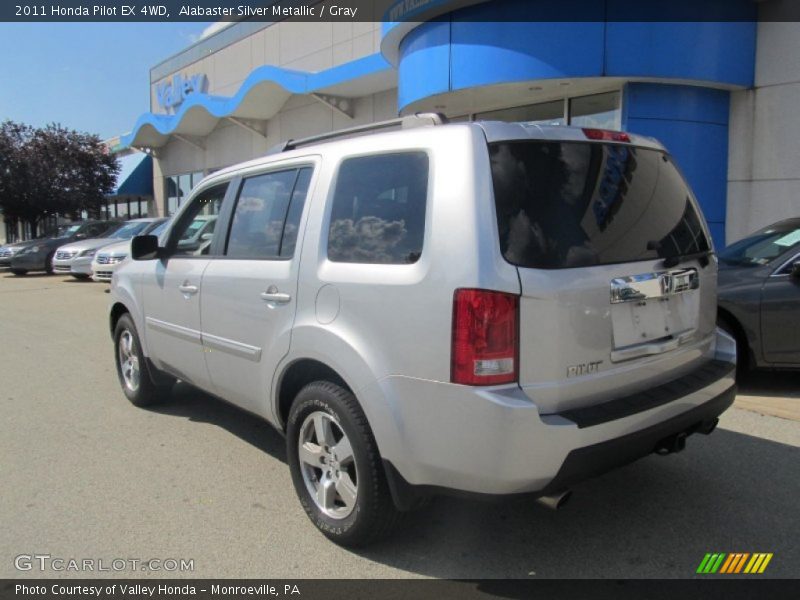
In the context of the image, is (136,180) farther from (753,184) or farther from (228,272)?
(228,272)

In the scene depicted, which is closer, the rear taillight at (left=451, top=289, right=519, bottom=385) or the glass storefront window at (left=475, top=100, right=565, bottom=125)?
the rear taillight at (left=451, top=289, right=519, bottom=385)

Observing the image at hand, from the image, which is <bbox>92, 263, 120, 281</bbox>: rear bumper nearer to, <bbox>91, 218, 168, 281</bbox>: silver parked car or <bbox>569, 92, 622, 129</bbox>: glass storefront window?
<bbox>91, 218, 168, 281</bbox>: silver parked car

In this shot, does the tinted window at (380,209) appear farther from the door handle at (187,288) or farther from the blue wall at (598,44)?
the blue wall at (598,44)

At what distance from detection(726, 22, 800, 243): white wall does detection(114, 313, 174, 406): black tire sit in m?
9.15

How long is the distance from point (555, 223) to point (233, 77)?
23.8 metres

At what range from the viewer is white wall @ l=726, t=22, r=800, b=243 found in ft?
31.6

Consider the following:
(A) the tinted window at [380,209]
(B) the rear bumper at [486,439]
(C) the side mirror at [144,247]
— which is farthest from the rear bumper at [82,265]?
(B) the rear bumper at [486,439]

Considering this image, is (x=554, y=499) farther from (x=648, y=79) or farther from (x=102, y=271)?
(x=102, y=271)

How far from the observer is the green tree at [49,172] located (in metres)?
25.3

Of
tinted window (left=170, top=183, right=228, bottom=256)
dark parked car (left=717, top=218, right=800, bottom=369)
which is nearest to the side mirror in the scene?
tinted window (left=170, top=183, right=228, bottom=256)

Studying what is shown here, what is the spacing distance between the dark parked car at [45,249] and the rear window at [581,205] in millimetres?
18699

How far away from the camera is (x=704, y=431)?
3.17 m

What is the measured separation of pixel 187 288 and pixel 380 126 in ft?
5.67

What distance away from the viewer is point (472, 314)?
2.41m
